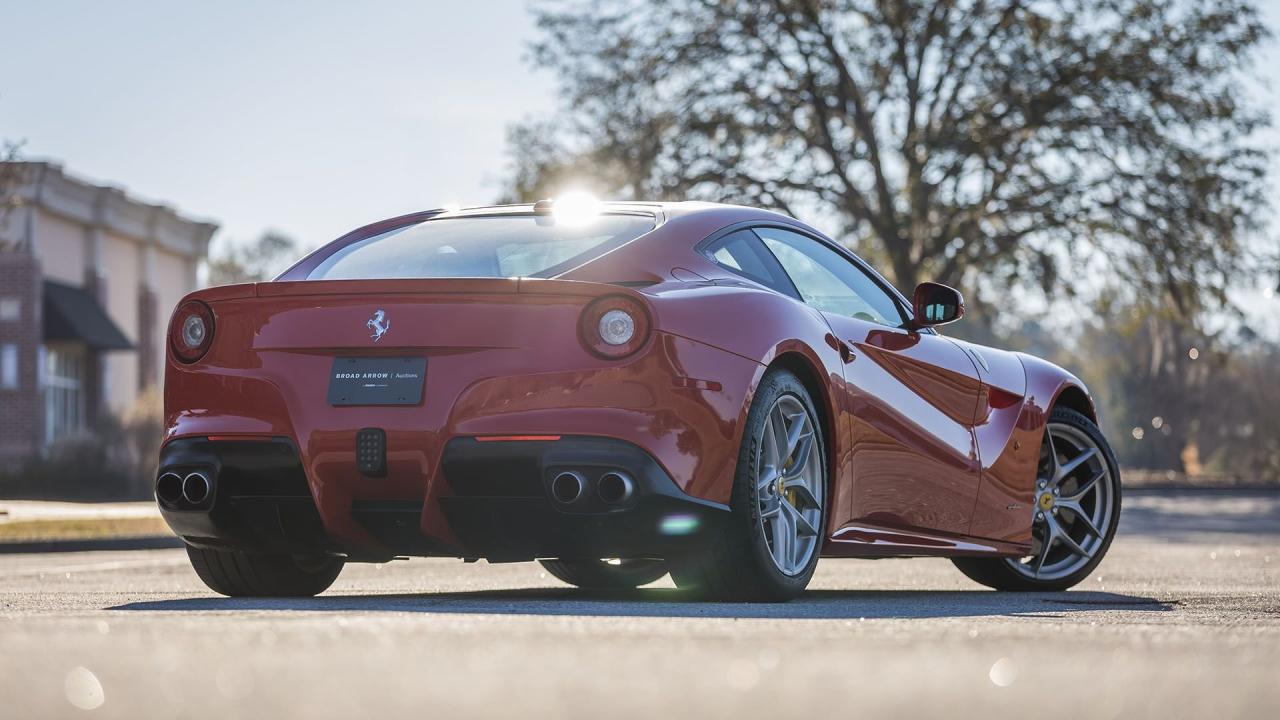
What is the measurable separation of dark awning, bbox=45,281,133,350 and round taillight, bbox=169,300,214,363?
34.9m

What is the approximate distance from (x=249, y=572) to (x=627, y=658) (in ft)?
10.1

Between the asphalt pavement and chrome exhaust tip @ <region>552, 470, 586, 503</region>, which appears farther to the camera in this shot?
chrome exhaust tip @ <region>552, 470, 586, 503</region>

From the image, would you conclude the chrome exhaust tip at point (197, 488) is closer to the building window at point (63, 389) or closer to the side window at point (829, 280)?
the side window at point (829, 280)

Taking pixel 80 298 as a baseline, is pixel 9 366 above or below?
below

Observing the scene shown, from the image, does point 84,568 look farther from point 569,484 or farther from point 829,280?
point 569,484

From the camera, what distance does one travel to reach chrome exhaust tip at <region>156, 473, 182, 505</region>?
601cm

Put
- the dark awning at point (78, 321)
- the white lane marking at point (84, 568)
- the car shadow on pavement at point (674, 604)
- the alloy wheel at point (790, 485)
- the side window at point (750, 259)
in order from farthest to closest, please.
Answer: the dark awning at point (78, 321) → the white lane marking at point (84, 568) → the side window at point (750, 259) → the alloy wheel at point (790, 485) → the car shadow on pavement at point (674, 604)

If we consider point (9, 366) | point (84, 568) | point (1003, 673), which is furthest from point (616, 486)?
Result: point (9, 366)

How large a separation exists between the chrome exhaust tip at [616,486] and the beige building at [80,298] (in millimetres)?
31017

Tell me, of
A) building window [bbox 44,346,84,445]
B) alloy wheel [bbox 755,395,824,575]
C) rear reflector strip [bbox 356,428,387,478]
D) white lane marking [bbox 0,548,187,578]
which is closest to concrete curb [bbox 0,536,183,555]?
white lane marking [bbox 0,548,187,578]

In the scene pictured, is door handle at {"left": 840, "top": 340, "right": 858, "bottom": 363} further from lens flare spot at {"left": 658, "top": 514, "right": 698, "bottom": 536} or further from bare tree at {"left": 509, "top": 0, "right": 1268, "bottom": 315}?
bare tree at {"left": 509, "top": 0, "right": 1268, "bottom": 315}

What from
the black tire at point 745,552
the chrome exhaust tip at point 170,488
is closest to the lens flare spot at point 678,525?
the black tire at point 745,552

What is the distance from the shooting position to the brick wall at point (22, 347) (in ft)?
127

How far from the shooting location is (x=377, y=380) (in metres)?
5.71
